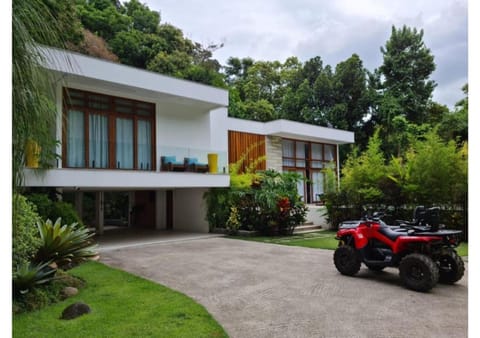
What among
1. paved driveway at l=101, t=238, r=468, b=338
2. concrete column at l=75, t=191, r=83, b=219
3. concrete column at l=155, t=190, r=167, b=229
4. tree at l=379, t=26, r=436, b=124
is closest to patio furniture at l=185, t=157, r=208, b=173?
concrete column at l=155, t=190, r=167, b=229

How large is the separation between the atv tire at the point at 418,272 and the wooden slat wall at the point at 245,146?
38.4ft

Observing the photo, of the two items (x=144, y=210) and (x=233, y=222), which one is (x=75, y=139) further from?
(x=144, y=210)

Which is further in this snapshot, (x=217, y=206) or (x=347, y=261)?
(x=217, y=206)

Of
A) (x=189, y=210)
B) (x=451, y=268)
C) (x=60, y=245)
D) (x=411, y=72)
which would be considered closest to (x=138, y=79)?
(x=189, y=210)

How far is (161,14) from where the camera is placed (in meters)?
30.1

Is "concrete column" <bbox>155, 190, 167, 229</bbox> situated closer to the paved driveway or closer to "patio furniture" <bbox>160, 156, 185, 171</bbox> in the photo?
"patio furniture" <bbox>160, 156, 185, 171</bbox>

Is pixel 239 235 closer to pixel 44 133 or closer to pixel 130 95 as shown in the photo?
pixel 130 95

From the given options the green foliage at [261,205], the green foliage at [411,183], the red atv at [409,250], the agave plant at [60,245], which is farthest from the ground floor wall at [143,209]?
the red atv at [409,250]

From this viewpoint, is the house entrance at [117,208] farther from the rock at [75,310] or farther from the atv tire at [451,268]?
the atv tire at [451,268]

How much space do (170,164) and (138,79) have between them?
2922mm

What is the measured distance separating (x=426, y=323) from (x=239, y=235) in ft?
29.9

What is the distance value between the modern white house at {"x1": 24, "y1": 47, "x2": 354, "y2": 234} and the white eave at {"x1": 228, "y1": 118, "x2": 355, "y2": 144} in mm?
52

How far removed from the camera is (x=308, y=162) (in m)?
20.7

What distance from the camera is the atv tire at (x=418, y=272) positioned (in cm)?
557
